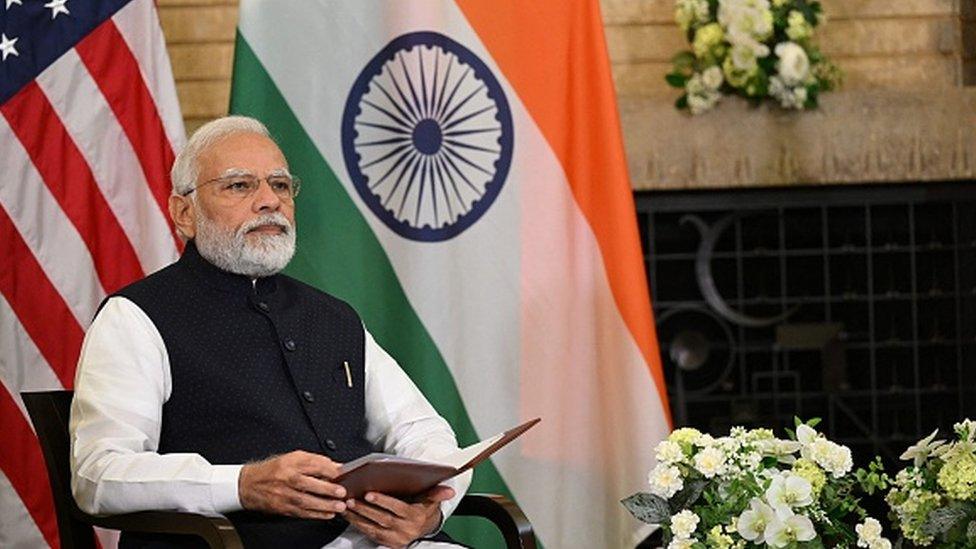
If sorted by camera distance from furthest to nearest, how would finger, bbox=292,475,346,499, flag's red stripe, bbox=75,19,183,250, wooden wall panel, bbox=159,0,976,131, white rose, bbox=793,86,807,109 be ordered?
wooden wall panel, bbox=159,0,976,131
white rose, bbox=793,86,807,109
flag's red stripe, bbox=75,19,183,250
finger, bbox=292,475,346,499

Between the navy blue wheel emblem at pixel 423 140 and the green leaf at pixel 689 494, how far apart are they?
4.54 feet

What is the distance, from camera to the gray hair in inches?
131

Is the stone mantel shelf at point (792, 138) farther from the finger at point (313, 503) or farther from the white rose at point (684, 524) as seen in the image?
the finger at point (313, 503)

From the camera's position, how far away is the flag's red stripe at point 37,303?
4.16 m

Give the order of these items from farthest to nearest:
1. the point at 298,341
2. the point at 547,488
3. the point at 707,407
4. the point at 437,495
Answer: the point at 707,407 < the point at 547,488 < the point at 298,341 < the point at 437,495

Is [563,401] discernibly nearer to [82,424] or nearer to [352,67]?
[352,67]

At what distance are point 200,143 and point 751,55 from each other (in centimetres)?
223

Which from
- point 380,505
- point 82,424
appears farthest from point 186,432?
point 380,505

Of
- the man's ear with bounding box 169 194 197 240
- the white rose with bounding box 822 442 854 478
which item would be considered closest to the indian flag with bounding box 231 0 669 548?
the man's ear with bounding box 169 194 197 240

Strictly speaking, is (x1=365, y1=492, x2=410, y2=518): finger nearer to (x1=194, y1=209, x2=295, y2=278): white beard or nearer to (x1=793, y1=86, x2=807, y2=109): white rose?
(x1=194, y1=209, x2=295, y2=278): white beard

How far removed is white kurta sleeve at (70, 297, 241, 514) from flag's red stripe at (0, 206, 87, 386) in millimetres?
1037

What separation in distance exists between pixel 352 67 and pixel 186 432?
4.70ft

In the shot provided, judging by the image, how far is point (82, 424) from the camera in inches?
120

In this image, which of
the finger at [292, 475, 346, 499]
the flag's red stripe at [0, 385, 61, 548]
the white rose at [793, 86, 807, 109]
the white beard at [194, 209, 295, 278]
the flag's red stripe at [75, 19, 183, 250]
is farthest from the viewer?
the white rose at [793, 86, 807, 109]
